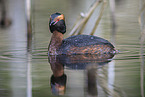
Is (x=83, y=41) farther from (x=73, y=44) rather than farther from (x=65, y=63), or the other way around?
(x=65, y=63)

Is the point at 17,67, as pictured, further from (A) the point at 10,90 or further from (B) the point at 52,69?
(A) the point at 10,90

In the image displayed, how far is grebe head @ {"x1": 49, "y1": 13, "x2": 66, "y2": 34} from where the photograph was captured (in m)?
10.5

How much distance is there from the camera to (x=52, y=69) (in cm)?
920

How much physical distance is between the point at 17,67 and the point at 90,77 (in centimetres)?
359

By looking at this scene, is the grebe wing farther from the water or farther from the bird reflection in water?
the water

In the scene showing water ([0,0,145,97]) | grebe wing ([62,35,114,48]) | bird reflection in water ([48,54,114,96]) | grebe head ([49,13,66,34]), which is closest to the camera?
water ([0,0,145,97])

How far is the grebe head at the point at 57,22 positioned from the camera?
1052cm

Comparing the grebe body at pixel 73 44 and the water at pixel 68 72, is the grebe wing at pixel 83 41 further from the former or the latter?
the water at pixel 68 72

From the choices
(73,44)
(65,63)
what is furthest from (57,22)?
(65,63)

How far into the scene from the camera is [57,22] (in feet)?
34.6

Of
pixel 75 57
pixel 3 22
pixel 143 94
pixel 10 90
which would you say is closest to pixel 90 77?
pixel 143 94

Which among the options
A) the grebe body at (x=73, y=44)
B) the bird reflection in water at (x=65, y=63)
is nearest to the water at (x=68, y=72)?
the bird reflection in water at (x=65, y=63)

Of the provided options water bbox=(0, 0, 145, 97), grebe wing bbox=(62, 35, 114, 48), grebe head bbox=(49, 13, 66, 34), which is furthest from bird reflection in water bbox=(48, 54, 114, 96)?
grebe head bbox=(49, 13, 66, 34)

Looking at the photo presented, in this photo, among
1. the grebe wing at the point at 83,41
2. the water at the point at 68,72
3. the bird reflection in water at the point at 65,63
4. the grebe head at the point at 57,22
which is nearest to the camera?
the water at the point at 68,72
